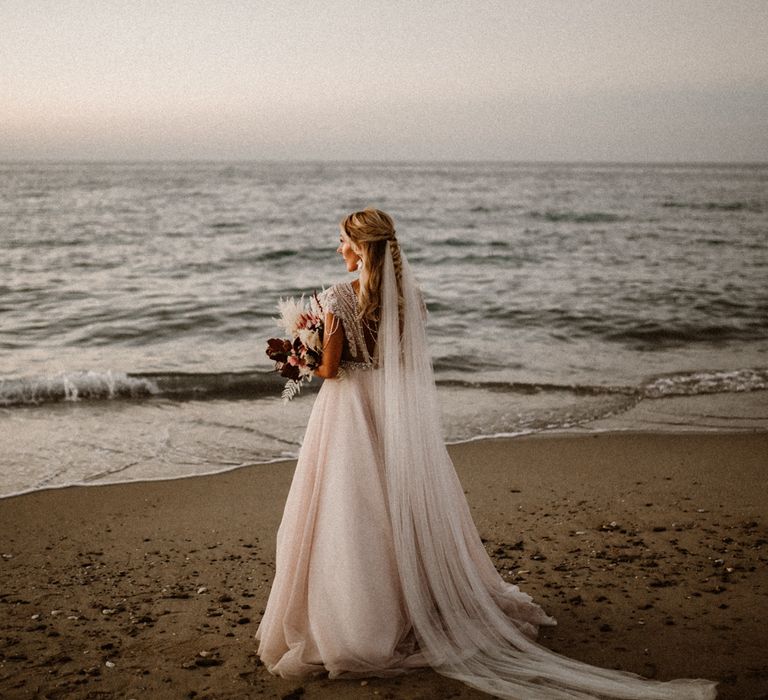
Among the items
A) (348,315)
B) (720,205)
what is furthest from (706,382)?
(720,205)

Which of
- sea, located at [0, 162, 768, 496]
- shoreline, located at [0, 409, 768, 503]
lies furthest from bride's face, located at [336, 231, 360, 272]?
sea, located at [0, 162, 768, 496]

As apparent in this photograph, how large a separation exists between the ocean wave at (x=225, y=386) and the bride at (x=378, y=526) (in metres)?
6.50

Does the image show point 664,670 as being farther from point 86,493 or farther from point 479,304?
point 479,304

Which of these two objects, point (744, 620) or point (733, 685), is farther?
point (744, 620)

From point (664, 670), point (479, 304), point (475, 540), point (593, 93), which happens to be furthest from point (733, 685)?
point (593, 93)

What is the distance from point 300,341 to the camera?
378cm

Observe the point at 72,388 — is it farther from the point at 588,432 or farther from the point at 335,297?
the point at 335,297

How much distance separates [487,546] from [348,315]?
2.33 metres

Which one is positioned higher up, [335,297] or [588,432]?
[335,297]

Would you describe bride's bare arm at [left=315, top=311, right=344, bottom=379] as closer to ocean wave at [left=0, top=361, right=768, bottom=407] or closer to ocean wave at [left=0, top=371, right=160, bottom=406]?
ocean wave at [left=0, top=361, right=768, bottom=407]

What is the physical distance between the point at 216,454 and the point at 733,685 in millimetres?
5396

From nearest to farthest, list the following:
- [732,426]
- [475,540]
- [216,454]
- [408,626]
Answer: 1. [408,626]
2. [475,540]
3. [216,454]
4. [732,426]

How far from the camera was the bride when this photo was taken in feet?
12.0

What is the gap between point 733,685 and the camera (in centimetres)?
347
